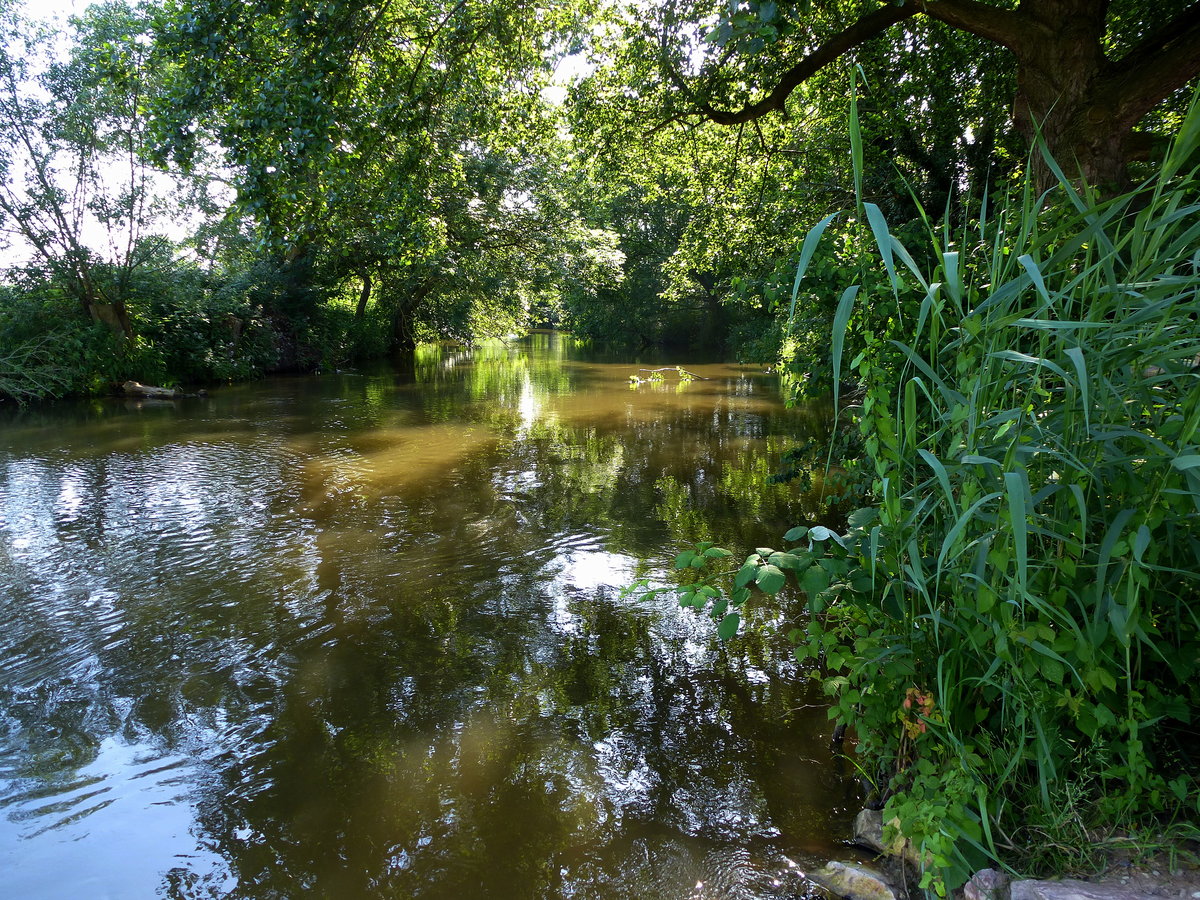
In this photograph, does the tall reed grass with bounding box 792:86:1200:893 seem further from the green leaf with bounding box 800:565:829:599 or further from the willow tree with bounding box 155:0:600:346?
the willow tree with bounding box 155:0:600:346

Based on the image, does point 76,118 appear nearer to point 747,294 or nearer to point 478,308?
point 478,308

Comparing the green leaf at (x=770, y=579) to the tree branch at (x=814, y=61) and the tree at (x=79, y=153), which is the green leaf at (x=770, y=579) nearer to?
the tree branch at (x=814, y=61)

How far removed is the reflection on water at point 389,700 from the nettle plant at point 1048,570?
2.69ft

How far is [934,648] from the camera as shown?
212 centimetres

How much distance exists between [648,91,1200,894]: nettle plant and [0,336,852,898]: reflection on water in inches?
32.3

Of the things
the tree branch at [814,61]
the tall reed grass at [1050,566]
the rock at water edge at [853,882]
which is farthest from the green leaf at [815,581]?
the tree branch at [814,61]

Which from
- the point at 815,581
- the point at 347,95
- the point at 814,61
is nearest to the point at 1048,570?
the point at 815,581

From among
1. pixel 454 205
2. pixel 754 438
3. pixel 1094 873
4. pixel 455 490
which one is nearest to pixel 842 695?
pixel 1094 873

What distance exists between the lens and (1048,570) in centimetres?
194

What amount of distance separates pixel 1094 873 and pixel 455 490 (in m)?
6.80

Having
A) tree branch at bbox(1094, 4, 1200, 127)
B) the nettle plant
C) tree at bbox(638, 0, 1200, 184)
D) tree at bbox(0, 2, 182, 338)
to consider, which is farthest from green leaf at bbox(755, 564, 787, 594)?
tree at bbox(0, 2, 182, 338)

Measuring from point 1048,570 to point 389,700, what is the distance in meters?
3.10

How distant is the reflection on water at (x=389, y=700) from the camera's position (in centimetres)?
258

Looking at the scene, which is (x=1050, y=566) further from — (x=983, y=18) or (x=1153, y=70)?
(x=983, y=18)
